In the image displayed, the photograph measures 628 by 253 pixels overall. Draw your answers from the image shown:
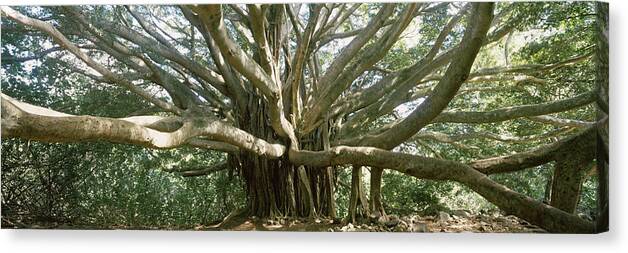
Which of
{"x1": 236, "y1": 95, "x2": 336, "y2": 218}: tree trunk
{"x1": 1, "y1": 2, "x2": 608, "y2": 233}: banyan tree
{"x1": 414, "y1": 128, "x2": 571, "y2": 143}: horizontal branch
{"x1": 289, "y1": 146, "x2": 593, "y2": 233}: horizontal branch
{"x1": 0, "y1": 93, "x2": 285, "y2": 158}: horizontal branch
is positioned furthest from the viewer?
{"x1": 236, "y1": 95, "x2": 336, "y2": 218}: tree trunk

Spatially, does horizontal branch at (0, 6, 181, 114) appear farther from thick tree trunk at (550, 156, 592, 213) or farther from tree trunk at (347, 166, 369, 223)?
thick tree trunk at (550, 156, 592, 213)

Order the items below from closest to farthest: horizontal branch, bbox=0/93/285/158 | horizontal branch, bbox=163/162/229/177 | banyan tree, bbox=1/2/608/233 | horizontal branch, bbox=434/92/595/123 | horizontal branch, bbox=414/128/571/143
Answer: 1. horizontal branch, bbox=0/93/285/158
2. banyan tree, bbox=1/2/608/233
3. horizontal branch, bbox=434/92/595/123
4. horizontal branch, bbox=414/128/571/143
5. horizontal branch, bbox=163/162/229/177

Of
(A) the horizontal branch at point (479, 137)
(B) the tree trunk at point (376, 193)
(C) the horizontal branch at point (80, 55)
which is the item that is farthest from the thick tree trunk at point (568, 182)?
(C) the horizontal branch at point (80, 55)

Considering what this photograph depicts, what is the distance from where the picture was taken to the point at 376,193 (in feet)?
14.0

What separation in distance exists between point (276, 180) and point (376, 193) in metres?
0.86

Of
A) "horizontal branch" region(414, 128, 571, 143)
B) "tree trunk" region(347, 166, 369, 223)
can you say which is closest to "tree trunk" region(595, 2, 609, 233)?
"horizontal branch" region(414, 128, 571, 143)

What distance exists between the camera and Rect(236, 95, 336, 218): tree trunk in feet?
15.0

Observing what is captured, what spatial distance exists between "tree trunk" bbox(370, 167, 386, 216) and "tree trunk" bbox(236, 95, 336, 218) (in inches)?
15.3

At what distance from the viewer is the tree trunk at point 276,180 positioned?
4.58 metres

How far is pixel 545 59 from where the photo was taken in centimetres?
404

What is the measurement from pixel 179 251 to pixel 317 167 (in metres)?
1.20

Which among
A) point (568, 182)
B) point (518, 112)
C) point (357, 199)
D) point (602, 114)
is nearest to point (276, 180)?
point (357, 199)

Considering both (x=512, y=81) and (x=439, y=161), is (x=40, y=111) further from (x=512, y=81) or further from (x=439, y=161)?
(x=512, y=81)

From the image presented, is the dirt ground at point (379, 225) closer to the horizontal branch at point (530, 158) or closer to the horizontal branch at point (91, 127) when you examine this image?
the horizontal branch at point (530, 158)
